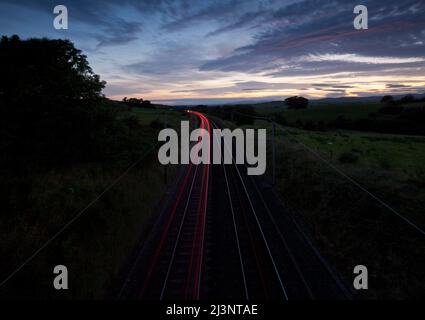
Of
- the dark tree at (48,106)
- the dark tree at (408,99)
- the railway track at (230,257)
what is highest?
the dark tree at (408,99)

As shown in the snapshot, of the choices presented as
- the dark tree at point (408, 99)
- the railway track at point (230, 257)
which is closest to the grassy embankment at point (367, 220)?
the railway track at point (230, 257)

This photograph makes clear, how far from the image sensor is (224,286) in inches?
505

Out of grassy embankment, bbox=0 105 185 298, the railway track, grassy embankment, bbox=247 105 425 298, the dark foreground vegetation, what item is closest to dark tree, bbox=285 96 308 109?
grassy embankment, bbox=247 105 425 298

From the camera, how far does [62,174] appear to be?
807 inches

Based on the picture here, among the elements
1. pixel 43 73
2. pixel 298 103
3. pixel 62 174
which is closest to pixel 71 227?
pixel 62 174

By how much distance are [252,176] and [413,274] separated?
1936 cm

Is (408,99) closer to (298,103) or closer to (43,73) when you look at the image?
(298,103)

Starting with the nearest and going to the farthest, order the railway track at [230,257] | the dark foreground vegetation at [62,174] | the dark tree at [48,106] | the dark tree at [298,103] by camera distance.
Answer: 1. the dark foreground vegetation at [62,174]
2. the railway track at [230,257]
3. the dark tree at [48,106]
4. the dark tree at [298,103]

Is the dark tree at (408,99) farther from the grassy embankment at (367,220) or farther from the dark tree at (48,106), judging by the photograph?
the dark tree at (48,106)

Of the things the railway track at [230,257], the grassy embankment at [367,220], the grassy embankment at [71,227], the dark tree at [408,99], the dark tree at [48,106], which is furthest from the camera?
the dark tree at [408,99]

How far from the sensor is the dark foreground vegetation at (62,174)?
12.3m

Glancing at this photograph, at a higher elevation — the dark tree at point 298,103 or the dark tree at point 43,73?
the dark tree at point 298,103

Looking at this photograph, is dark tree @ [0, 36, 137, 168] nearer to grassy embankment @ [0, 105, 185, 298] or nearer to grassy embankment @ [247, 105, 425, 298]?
grassy embankment @ [0, 105, 185, 298]

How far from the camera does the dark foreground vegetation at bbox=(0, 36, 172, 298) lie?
12.3m
